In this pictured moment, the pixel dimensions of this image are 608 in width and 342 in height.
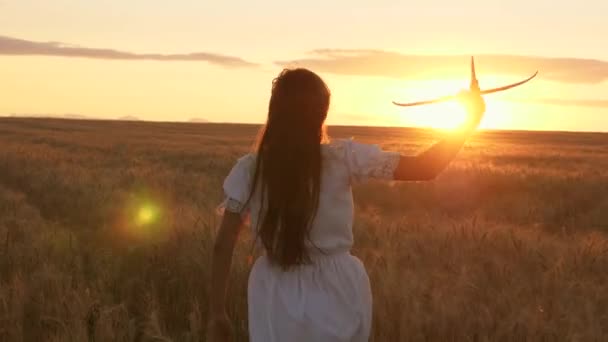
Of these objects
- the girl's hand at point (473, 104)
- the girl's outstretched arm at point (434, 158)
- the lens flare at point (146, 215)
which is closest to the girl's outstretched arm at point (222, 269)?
the girl's outstretched arm at point (434, 158)

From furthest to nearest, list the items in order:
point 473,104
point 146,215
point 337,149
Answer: point 146,215
point 337,149
point 473,104

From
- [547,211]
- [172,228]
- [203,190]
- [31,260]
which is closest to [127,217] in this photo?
[172,228]

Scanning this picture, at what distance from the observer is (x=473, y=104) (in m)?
2.75

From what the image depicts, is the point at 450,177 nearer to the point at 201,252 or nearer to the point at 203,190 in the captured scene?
the point at 203,190

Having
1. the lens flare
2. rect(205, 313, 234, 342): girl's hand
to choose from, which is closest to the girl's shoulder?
rect(205, 313, 234, 342): girl's hand

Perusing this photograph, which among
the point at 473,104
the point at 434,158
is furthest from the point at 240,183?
the point at 473,104

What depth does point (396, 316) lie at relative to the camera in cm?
427

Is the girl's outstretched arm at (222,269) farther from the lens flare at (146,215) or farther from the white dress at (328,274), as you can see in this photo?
the lens flare at (146,215)

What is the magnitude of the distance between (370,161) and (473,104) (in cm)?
42

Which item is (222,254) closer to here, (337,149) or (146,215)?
(337,149)

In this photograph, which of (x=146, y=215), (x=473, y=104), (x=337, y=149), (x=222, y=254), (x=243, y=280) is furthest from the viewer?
(x=146, y=215)

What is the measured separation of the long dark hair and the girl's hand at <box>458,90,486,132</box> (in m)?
0.50

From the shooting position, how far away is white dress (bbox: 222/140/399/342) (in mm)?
2875

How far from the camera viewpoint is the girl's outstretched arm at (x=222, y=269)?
307 cm
